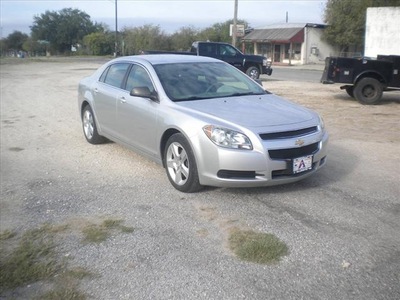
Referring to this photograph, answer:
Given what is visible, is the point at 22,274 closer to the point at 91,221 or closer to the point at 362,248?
the point at 91,221

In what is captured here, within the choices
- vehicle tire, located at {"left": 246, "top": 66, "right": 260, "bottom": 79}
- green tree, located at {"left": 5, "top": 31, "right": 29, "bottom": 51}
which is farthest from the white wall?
green tree, located at {"left": 5, "top": 31, "right": 29, "bottom": 51}

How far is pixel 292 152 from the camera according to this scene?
4805 millimetres

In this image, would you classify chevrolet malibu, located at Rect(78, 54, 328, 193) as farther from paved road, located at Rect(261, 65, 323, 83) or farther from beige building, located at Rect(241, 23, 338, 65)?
beige building, located at Rect(241, 23, 338, 65)

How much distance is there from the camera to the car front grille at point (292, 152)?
15.4 feet

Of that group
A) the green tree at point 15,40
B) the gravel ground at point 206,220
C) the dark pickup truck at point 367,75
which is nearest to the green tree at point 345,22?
the dark pickup truck at point 367,75

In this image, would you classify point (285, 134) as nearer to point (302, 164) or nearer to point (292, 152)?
point (292, 152)

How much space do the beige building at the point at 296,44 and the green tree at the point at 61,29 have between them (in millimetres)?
39744

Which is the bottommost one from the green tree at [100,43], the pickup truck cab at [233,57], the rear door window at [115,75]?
the rear door window at [115,75]

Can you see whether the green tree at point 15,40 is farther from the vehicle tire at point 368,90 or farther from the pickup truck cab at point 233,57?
the vehicle tire at point 368,90

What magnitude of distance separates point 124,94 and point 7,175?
1.88 meters

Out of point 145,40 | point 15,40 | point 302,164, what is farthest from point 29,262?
point 15,40

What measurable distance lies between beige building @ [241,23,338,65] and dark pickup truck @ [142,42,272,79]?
27322 millimetres

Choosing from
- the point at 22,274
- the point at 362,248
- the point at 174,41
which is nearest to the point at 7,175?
the point at 22,274

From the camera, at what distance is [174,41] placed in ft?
186
